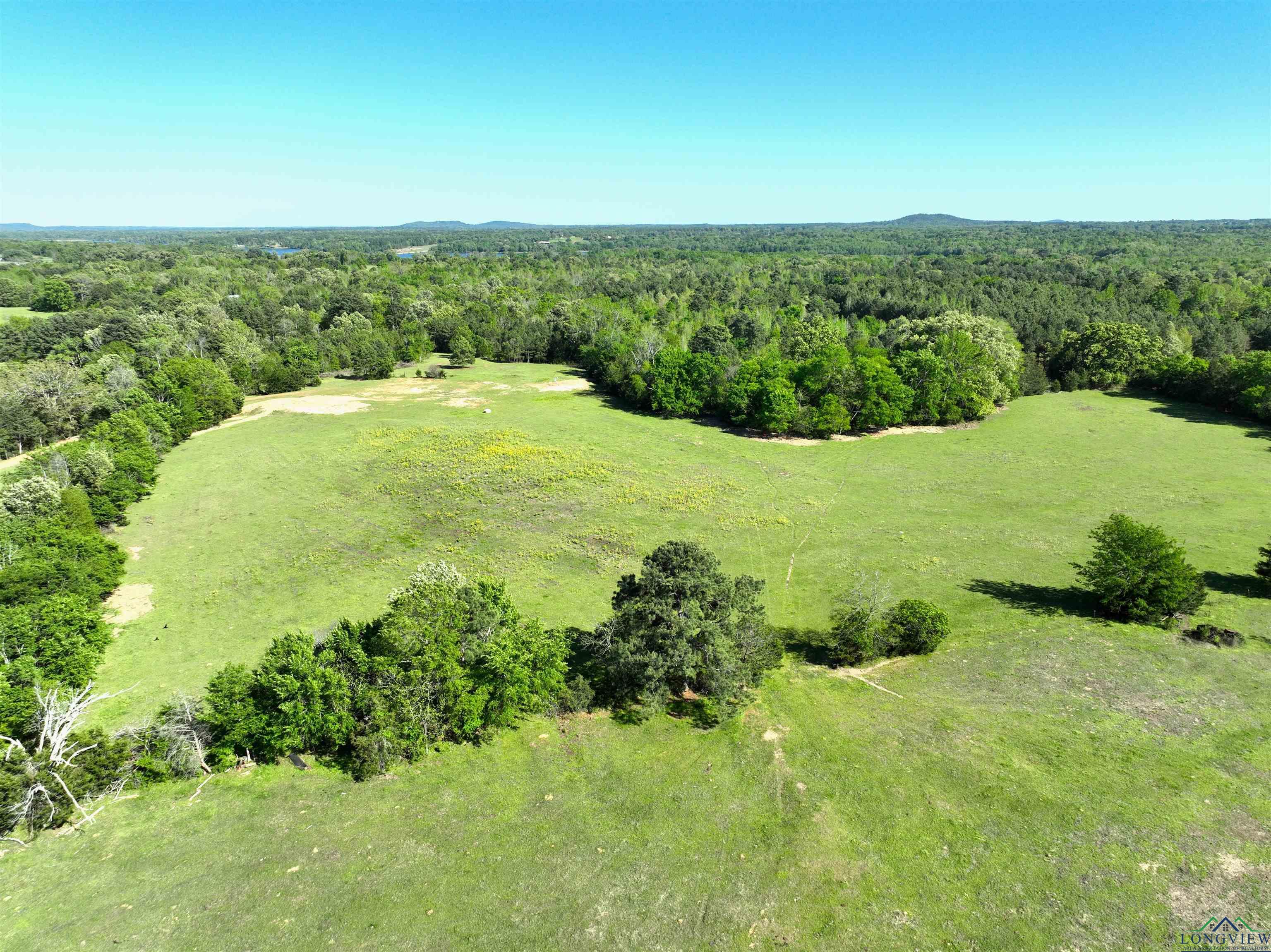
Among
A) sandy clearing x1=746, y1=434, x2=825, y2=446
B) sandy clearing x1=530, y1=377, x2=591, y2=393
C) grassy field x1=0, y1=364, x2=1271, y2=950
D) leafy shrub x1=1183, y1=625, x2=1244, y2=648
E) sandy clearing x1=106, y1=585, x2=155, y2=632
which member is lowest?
sandy clearing x1=106, y1=585, x2=155, y2=632

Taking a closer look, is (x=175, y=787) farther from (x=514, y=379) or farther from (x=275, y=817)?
(x=514, y=379)

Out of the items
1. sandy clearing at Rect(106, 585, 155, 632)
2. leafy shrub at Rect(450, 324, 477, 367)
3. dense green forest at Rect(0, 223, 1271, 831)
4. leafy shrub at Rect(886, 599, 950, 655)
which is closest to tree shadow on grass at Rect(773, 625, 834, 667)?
dense green forest at Rect(0, 223, 1271, 831)

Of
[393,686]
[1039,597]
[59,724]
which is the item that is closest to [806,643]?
[1039,597]

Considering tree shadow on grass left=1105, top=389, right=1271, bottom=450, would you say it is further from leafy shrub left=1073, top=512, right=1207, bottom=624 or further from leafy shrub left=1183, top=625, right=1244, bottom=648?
leafy shrub left=1183, top=625, right=1244, bottom=648

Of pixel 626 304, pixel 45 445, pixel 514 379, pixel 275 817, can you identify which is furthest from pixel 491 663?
pixel 626 304

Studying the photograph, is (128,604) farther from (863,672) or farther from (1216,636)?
(1216,636)

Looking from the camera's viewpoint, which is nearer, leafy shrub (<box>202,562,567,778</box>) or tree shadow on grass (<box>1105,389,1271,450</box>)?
leafy shrub (<box>202,562,567,778</box>)
